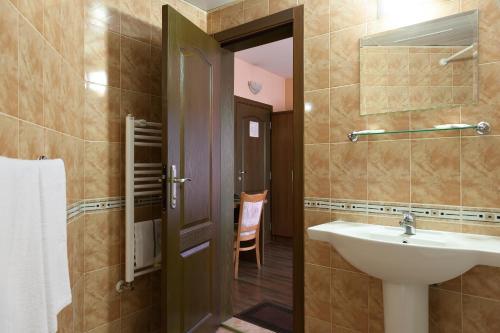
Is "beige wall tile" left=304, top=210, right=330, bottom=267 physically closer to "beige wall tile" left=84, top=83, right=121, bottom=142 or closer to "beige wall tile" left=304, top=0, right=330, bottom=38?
"beige wall tile" left=304, top=0, right=330, bottom=38

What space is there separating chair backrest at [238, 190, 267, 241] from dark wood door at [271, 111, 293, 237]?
4.83 feet

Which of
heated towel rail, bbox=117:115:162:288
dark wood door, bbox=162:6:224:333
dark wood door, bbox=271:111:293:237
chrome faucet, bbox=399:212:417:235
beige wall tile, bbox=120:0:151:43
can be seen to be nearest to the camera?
chrome faucet, bbox=399:212:417:235

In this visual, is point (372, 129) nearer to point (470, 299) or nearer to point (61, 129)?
point (470, 299)

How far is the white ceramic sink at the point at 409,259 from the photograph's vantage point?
120 cm

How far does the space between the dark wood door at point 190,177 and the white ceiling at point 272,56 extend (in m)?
1.71

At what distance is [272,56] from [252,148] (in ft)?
4.31

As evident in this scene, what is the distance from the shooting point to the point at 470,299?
1.48 meters

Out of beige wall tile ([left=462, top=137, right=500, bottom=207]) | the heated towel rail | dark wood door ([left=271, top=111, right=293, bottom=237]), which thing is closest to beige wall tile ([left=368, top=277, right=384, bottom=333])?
beige wall tile ([left=462, top=137, right=500, bottom=207])

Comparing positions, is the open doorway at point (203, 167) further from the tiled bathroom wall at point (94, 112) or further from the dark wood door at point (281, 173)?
the dark wood door at point (281, 173)

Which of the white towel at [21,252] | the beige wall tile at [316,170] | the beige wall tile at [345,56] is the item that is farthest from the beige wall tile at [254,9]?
the white towel at [21,252]

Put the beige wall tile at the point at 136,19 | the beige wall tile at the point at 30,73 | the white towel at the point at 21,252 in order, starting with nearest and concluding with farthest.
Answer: the white towel at the point at 21,252 → the beige wall tile at the point at 30,73 → the beige wall tile at the point at 136,19

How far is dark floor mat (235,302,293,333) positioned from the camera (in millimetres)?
2336

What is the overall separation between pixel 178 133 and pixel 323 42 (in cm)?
104

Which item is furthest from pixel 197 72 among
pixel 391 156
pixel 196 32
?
pixel 391 156
